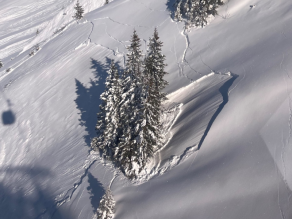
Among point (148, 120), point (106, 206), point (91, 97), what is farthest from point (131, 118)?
point (91, 97)

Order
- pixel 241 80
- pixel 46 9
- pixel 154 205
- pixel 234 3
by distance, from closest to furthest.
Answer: pixel 154 205 < pixel 241 80 < pixel 234 3 < pixel 46 9

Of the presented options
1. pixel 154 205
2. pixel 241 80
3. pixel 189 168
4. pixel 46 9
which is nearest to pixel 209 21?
pixel 241 80

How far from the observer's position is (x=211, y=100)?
71.5 ft

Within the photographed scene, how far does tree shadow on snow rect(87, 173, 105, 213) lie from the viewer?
20.0 meters

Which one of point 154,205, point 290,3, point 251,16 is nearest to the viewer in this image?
point 154,205

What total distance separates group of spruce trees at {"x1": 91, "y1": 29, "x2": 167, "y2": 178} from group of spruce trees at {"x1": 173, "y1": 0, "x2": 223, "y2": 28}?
16.0 meters

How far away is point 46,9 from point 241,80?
99235 millimetres

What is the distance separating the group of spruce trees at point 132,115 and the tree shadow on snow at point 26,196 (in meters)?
7.17

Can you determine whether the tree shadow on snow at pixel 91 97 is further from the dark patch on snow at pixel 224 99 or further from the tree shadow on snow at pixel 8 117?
the dark patch on snow at pixel 224 99

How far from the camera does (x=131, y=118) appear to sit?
18156 mm

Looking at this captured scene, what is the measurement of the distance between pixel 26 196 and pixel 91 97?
46.6 ft

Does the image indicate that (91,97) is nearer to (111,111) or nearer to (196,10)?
(111,111)

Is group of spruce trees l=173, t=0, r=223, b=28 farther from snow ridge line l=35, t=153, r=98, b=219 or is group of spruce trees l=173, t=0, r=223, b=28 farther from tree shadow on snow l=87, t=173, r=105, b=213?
tree shadow on snow l=87, t=173, r=105, b=213

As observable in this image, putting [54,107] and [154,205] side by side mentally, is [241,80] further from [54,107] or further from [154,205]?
[54,107]
